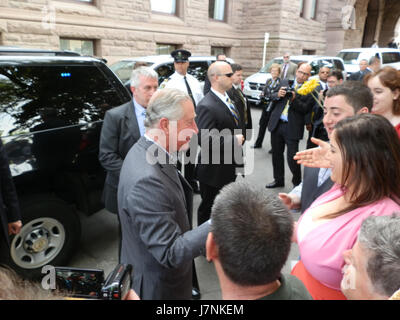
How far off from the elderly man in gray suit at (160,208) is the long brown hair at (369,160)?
30.8 inches

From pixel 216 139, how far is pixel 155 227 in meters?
1.77

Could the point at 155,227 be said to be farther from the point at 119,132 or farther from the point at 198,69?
the point at 198,69

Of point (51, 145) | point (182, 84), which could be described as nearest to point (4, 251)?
point (51, 145)

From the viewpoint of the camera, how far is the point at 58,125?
2.86 metres

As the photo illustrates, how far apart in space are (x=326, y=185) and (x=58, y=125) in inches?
95.3

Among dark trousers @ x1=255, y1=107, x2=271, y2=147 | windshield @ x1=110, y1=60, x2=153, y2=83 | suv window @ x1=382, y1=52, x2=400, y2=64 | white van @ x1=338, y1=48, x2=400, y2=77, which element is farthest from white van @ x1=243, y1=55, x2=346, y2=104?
windshield @ x1=110, y1=60, x2=153, y2=83

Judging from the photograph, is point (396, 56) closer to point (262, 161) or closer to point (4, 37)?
point (262, 161)

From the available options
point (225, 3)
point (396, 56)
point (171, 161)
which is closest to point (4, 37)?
point (171, 161)

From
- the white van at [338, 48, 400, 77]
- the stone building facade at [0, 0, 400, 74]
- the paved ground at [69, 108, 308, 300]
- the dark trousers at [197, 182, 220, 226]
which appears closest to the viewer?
the paved ground at [69, 108, 308, 300]

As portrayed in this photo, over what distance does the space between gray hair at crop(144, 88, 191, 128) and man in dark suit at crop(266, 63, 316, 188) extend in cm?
341

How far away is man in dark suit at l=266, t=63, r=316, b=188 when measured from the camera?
15.6 ft

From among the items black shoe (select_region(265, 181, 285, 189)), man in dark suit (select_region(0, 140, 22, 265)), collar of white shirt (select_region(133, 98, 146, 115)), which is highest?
collar of white shirt (select_region(133, 98, 146, 115))

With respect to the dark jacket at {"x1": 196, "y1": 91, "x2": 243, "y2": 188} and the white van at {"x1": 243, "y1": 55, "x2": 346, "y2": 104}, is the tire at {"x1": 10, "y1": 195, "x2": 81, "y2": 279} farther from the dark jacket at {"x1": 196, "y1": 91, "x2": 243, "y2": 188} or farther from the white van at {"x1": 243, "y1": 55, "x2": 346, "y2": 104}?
the white van at {"x1": 243, "y1": 55, "x2": 346, "y2": 104}

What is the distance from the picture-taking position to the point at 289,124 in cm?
479
